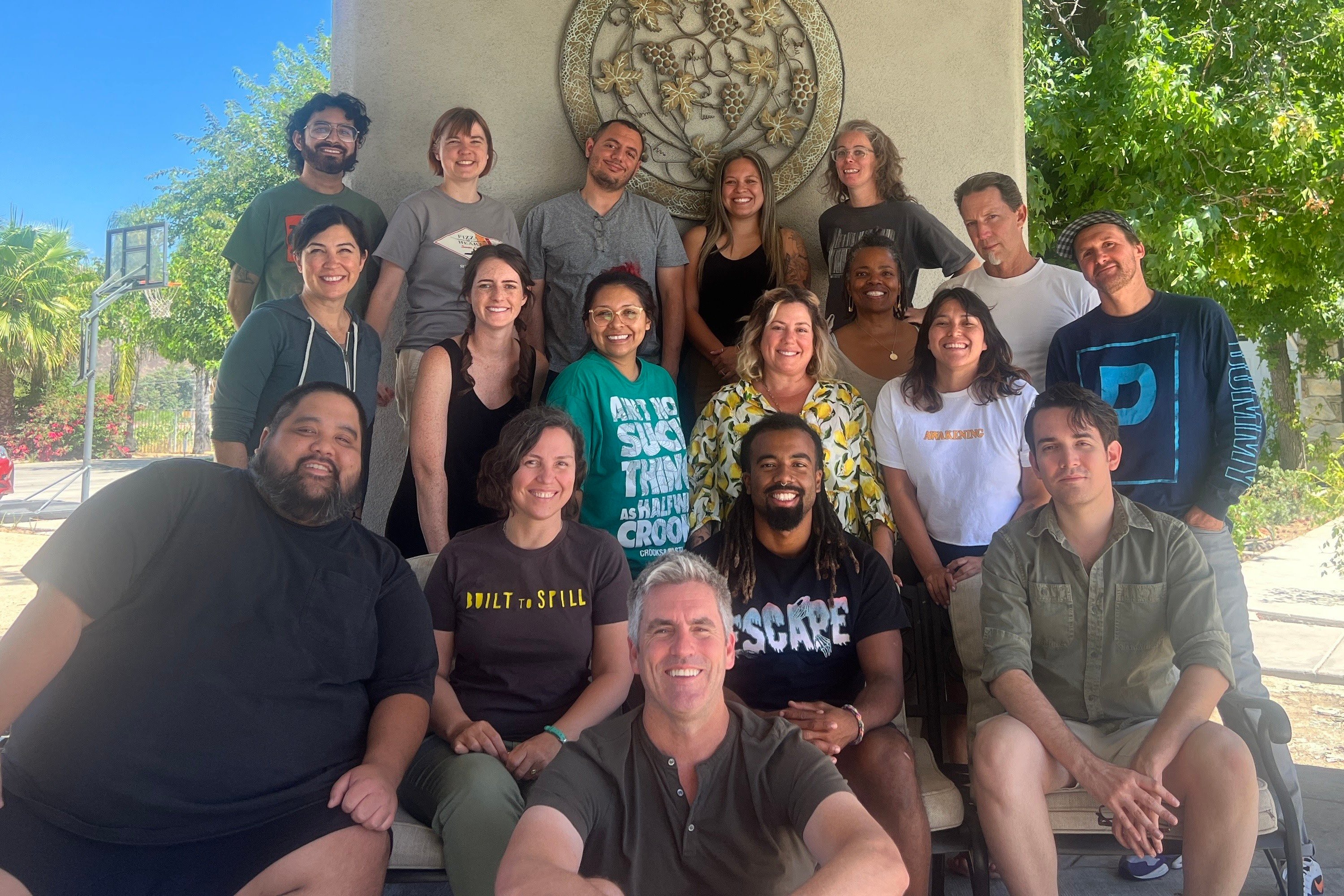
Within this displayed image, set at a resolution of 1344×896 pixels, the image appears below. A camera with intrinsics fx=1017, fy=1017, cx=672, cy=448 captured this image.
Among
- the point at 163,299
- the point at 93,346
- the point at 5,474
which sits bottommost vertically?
the point at 5,474

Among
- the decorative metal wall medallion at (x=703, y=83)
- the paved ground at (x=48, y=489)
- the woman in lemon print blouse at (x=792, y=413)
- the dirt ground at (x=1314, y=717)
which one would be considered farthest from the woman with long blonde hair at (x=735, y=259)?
the paved ground at (x=48, y=489)

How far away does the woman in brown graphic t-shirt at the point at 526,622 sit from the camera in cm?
243

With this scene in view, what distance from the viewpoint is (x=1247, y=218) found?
330 inches

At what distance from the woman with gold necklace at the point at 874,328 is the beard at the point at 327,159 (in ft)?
6.24

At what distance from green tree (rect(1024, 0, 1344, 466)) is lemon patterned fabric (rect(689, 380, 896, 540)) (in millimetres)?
5168

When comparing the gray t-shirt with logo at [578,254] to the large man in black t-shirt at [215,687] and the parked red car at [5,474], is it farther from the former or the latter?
the parked red car at [5,474]

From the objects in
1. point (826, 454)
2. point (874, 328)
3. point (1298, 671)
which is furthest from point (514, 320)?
point (1298, 671)

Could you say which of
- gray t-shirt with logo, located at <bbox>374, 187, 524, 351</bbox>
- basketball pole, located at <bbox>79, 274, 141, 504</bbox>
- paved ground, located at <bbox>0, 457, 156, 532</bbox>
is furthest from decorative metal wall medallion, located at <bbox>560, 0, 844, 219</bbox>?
paved ground, located at <bbox>0, 457, 156, 532</bbox>

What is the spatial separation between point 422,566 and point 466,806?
33.0 inches

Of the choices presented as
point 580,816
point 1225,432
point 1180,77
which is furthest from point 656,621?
point 1180,77

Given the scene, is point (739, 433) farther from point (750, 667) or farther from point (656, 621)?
point (656, 621)

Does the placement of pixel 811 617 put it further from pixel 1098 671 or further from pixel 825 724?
pixel 1098 671

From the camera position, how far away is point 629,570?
9.16 ft

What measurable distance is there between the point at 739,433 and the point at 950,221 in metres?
2.36
